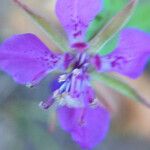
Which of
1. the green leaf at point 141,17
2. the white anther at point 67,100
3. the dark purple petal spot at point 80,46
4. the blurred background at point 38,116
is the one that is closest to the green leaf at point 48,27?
the dark purple petal spot at point 80,46

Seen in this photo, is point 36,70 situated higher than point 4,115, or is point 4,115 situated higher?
point 36,70

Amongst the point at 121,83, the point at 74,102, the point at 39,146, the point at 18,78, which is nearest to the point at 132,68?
the point at 121,83

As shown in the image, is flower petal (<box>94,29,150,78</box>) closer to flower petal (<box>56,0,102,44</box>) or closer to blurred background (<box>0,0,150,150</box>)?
flower petal (<box>56,0,102,44</box>)

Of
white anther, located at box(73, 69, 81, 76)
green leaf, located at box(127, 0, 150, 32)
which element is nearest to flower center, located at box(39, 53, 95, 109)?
white anther, located at box(73, 69, 81, 76)

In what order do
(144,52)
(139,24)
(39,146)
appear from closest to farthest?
1. (144,52)
2. (139,24)
3. (39,146)

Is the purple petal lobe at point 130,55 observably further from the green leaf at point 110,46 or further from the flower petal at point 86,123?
the flower petal at point 86,123

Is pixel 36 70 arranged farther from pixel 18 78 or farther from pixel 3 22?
pixel 3 22
